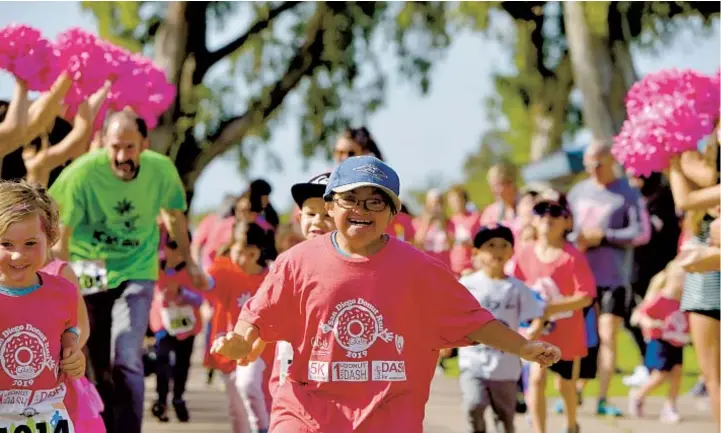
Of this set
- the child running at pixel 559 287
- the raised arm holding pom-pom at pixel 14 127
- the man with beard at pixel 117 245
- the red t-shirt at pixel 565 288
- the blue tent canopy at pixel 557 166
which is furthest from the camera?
the blue tent canopy at pixel 557 166

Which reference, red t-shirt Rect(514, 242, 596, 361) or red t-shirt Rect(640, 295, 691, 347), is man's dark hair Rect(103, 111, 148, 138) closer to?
red t-shirt Rect(514, 242, 596, 361)

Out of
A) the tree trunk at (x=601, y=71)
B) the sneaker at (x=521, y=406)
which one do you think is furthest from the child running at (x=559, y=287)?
the tree trunk at (x=601, y=71)

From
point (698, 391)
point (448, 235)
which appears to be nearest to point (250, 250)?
point (698, 391)

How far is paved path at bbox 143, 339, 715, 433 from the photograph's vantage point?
9836mm

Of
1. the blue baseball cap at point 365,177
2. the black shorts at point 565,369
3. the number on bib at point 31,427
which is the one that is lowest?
the number on bib at point 31,427

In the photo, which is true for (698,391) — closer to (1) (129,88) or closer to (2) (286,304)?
(1) (129,88)

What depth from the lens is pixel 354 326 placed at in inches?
188

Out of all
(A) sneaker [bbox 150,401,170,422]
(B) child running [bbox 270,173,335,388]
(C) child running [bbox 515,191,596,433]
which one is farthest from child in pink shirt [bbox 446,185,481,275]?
(B) child running [bbox 270,173,335,388]

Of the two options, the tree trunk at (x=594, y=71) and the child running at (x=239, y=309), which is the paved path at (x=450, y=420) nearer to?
the child running at (x=239, y=309)

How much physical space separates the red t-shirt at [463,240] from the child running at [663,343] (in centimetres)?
→ 304

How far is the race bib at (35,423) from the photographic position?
189 inches

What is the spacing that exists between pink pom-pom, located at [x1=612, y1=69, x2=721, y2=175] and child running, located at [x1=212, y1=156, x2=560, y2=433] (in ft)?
9.85

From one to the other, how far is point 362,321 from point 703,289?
320cm

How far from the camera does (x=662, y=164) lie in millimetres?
7699
